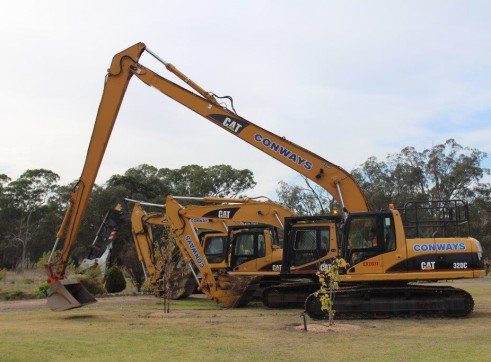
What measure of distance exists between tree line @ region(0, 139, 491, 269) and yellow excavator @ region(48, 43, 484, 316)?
1171 inches

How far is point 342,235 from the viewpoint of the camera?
13.9 meters

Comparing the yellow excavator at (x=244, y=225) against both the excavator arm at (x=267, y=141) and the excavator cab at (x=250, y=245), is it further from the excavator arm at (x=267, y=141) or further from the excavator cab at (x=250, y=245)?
the excavator arm at (x=267, y=141)

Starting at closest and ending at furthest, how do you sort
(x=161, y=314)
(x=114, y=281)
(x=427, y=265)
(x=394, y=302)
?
(x=427, y=265) → (x=394, y=302) → (x=161, y=314) → (x=114, y=281)

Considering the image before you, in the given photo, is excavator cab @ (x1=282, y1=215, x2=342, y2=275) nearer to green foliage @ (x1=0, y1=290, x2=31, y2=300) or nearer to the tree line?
green foliage @ (x1=0, y1=290, x2=31, y2=300)

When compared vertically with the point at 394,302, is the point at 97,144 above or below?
above

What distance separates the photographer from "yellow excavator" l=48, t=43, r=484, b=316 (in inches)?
532

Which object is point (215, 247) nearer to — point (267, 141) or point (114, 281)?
point (114, 281)

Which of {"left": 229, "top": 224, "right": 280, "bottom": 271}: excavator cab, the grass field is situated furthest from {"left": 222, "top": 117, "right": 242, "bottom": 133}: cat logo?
the grass field

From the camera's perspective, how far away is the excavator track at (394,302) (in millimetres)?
13648

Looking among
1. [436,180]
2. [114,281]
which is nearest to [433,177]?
[436,180]

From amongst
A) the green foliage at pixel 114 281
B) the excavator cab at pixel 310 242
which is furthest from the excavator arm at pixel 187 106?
the green foliage at pixel 114 281

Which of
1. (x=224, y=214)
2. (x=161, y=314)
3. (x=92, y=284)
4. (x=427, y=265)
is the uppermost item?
(x=224, y=214)

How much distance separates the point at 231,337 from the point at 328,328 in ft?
7.28

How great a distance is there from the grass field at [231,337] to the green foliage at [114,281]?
901 centimetres
